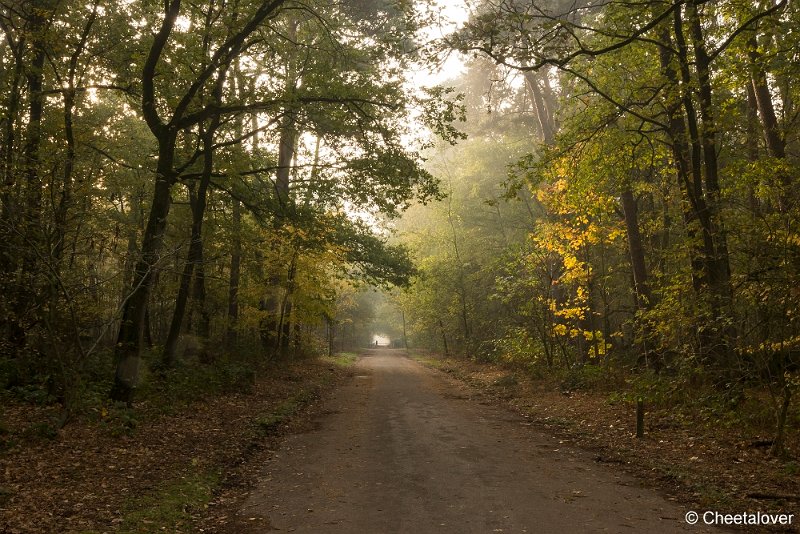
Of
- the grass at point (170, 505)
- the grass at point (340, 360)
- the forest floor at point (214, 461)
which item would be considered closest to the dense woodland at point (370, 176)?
the forest floor at point (214, 461)

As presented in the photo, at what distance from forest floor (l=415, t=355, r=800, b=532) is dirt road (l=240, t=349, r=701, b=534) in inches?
18.3

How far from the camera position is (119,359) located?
10.1 m

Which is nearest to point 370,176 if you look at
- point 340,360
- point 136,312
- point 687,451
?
point 136,312

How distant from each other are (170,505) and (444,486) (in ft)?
10.3

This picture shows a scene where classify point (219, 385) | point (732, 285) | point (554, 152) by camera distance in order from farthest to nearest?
point (219, 385) → point (554, 152) → point (732, 285)

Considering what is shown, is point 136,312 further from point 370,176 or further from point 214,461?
point 370,176

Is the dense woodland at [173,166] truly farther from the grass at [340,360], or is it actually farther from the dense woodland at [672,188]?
the grass at [340,360]

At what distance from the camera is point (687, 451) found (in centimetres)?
796

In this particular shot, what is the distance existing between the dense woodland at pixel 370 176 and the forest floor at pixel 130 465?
74 centimetres

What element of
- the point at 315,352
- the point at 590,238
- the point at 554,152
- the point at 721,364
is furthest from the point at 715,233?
the point at 315,352

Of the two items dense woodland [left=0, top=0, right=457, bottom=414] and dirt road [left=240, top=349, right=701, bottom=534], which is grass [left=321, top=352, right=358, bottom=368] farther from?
dirt road [left=240, top=349, right=701, bottom=534]

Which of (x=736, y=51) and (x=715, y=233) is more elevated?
(x=736, y=51)

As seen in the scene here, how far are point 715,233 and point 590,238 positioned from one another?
588 centimetres

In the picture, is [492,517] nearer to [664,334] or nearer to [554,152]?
[664,334]
